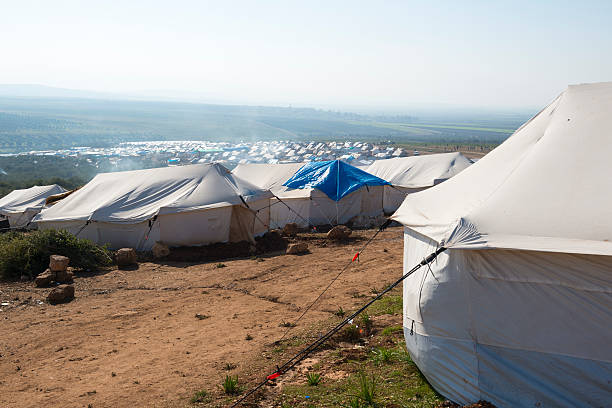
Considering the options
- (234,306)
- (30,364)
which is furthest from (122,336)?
(234,306)

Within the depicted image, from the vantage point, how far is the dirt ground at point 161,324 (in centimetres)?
639

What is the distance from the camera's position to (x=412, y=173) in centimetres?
2611

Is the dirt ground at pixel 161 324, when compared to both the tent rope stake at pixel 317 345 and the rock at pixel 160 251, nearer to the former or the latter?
the tent rope stake at pixel 317 345

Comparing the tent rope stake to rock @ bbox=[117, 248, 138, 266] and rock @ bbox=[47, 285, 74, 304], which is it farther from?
rock @ bbox=[117, 248, 138, 266]

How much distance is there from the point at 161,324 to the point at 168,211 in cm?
734

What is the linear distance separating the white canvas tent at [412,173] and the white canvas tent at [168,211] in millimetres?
8415

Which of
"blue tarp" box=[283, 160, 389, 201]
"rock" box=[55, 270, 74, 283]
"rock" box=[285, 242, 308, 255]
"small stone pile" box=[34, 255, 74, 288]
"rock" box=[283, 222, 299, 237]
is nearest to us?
"small stone pile" box=[34, 255, 74, 288]

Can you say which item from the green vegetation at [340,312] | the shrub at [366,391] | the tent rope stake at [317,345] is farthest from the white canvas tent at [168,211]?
the shrub at [366,391]

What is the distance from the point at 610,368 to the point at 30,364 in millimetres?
7453

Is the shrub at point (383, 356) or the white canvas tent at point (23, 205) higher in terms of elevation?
the shrub at point (383, 356)

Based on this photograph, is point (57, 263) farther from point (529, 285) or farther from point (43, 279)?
point (529, 285)

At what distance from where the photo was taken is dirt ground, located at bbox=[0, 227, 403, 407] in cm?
639

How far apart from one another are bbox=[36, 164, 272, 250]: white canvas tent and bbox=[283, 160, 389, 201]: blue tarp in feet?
12.7

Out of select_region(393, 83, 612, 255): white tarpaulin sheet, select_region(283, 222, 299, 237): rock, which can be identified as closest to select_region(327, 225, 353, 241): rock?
select_region(283, 222, 299, 237): rock
